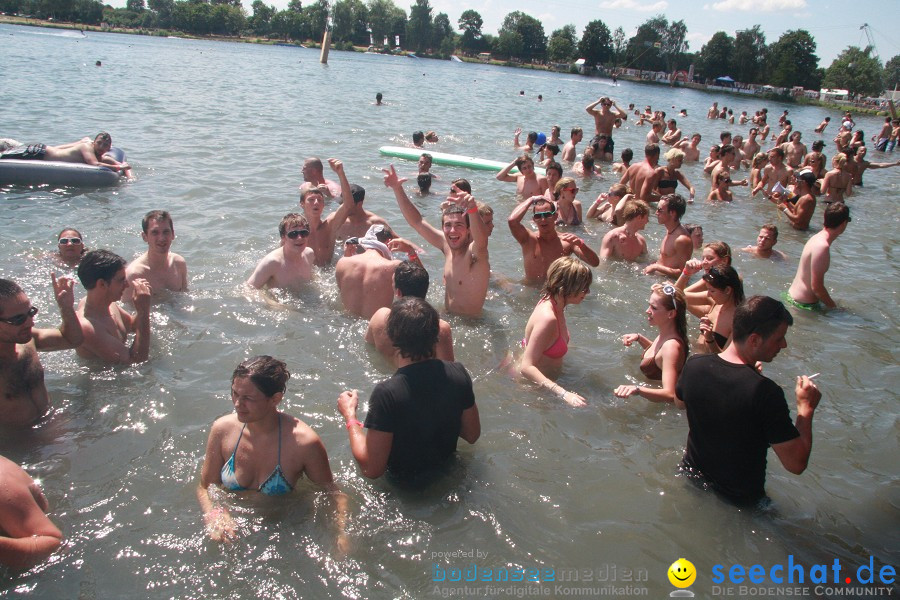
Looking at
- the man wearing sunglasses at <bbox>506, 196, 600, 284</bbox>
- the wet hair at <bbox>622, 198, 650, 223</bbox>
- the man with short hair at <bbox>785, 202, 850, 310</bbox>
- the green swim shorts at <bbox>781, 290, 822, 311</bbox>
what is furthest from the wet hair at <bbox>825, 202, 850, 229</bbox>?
the man wearing sunglasses at <bbox>506, 196, 600, 284</bbox>

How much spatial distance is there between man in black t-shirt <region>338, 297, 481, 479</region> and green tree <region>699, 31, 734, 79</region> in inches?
3929

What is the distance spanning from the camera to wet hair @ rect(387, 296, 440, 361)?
3.00 metres

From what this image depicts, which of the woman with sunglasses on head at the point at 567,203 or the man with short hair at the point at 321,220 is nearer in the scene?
the man with short hair at the point at 321,220


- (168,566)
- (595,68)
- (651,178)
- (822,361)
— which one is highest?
(595,68)

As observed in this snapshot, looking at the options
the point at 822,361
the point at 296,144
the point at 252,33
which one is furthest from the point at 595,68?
the point at 822,361

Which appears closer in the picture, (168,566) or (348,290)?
(168,566)

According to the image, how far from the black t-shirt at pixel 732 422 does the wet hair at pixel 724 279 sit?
5.07 feet

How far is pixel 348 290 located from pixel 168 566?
122 inches

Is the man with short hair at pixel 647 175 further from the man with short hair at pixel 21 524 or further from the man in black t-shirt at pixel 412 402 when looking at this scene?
the man with short hair at pixel 21 524

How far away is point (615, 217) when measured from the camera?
9820mm

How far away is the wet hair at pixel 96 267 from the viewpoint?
13.8 feet

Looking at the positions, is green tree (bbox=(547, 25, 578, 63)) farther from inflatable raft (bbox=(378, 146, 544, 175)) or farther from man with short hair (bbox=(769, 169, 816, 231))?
man with short hair (bbox=(769, 169, 816, 231))

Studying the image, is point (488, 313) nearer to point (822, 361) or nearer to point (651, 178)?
point (822, 361)

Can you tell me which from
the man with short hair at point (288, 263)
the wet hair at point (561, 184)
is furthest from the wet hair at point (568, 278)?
the wet hair at point (561, 184)
